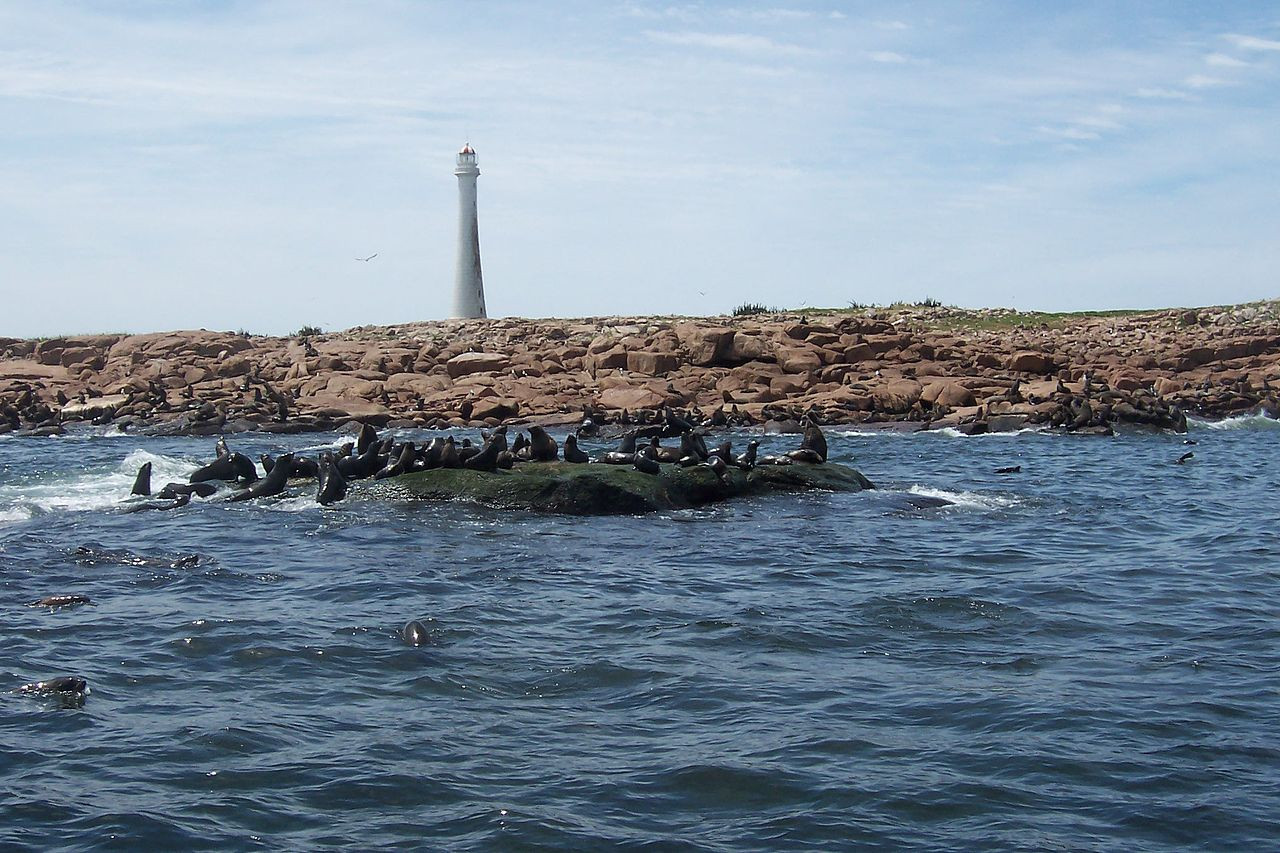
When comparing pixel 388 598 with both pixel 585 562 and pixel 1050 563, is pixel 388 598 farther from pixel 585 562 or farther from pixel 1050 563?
pixel 1050 563

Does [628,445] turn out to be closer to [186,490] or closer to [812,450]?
[812,450]

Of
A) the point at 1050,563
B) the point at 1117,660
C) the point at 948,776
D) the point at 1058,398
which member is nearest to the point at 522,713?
the point at 948,776

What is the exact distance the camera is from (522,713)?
347 inches

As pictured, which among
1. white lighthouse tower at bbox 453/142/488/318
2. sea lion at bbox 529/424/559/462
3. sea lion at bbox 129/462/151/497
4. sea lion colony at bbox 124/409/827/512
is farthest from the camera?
white lighthouse tower at bbox 453/142/488/318

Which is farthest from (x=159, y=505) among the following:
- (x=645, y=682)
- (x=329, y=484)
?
(x=645, y=682)

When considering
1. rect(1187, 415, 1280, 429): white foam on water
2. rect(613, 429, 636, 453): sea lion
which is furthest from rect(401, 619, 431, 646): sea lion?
rect(1187, 415, 1280, 429): white foam on water

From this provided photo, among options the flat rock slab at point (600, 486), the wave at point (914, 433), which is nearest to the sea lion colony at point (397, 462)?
the flat rock slab at point (600, 486)

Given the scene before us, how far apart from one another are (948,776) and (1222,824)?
59.2 inches

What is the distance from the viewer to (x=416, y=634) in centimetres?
1052

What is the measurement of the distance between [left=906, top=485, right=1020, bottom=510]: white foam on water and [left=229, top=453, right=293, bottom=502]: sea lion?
31.3 ft

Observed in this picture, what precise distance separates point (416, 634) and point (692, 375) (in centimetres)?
2810

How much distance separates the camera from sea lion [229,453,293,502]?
18797mm

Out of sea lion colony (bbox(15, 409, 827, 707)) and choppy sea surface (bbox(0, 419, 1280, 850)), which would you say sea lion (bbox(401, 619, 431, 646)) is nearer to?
choppy sea surface (bbox(0, 419, 1280, 850))

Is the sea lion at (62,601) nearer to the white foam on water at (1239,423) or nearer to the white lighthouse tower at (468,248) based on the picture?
the white foam on water at (1239,423)
